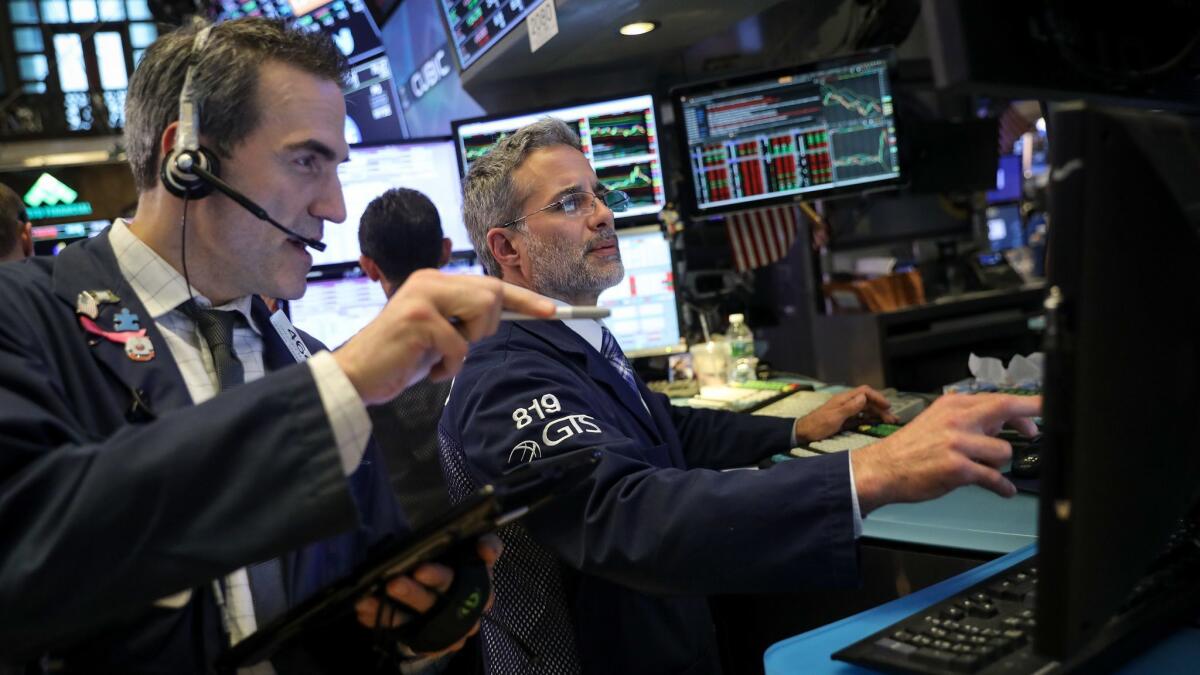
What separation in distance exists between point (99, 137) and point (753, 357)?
585 inches

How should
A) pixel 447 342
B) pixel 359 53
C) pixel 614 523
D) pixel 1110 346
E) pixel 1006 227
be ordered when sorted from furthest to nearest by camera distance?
pixel 1006 227, pixel 359 53, pixel 614 523, pixel 447 342, pixel 1110 346

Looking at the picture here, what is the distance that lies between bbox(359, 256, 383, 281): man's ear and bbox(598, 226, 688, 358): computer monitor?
0.77 meters

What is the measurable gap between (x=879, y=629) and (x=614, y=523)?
36 cm

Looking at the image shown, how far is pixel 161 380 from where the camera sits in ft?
3.47

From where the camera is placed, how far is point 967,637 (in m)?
0.92

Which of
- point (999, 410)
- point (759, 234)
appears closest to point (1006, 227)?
point (759, 234)

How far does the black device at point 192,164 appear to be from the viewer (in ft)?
3.75

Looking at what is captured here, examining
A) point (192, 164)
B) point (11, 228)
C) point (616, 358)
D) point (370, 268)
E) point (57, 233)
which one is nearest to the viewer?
point (192, 164)

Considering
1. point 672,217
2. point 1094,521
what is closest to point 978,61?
point 1094,521

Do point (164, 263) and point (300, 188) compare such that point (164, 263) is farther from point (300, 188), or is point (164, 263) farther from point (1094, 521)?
point (1094, 521)

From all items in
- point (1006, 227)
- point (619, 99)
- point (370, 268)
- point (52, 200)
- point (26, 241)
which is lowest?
point (1006, 227)

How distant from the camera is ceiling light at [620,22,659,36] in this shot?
3053mm

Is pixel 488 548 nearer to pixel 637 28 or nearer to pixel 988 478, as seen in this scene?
pixel 988 478

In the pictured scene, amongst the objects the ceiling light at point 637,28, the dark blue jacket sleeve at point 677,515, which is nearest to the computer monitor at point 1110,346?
the dark blue jacket sleeve at point 677,515
